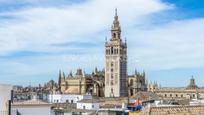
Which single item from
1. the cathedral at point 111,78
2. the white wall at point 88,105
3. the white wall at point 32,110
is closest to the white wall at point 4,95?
the white wall at point 32,110

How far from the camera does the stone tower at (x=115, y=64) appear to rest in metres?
114

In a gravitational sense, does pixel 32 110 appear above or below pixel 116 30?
below

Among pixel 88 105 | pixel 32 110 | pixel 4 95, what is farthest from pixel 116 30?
pixel 4 95

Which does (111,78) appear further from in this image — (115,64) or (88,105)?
(88,105)

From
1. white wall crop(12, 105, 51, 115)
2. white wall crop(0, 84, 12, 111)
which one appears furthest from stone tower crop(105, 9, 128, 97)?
white wall crop(0, 84, 12, 111)

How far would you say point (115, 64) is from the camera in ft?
379

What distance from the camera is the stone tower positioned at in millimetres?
113875

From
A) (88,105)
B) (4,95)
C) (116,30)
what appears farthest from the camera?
(116,30)

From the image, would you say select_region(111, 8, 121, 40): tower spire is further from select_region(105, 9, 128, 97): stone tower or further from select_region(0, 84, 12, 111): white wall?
select_region(0, 84, 12, 111): white wall

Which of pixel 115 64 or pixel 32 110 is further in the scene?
pixel 115 64

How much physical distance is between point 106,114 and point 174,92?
108 meters

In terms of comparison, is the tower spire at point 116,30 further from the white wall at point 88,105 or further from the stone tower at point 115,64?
the white wall at point 88,105

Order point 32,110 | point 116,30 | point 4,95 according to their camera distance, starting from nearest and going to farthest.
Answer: point 4,95, point 32,110, point 116,30

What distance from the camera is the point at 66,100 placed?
9912 cm
